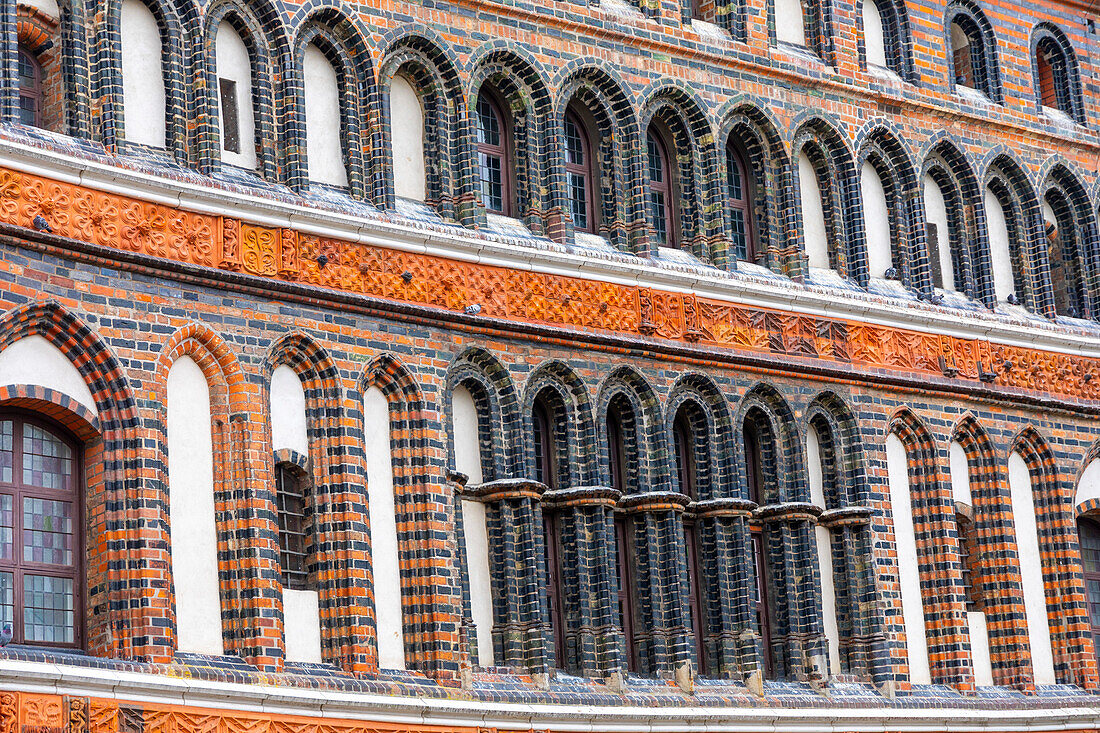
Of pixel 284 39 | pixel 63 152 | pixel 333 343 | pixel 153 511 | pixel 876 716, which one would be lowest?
pixel 876 716

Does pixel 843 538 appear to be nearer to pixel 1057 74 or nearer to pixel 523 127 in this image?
pixel 523 127

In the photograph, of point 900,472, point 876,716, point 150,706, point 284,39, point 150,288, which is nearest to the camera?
point 150,706

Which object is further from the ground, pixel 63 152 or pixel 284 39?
pixel 284 39

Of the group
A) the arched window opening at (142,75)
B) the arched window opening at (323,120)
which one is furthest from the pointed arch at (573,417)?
the arched window opening at (142,75)

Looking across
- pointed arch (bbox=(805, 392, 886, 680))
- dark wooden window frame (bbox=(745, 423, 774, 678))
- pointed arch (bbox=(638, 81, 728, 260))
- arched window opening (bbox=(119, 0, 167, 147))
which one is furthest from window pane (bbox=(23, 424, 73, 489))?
pointed arch (bbox=(805, 392, 886, 680))

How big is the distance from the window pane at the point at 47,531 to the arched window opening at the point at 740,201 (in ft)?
31.3

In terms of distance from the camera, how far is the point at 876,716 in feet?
87.2

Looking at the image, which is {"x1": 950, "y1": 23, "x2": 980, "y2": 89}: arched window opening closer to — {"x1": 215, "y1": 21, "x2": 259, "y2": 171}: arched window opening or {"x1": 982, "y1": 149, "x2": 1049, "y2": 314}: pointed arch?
{"x1": 982, "y1": 149, "x2": 1049, "y2": 314}: pointed arch

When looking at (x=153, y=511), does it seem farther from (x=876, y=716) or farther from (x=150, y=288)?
(x=876, y=716)

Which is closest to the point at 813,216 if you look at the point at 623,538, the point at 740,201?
the point at 740,201

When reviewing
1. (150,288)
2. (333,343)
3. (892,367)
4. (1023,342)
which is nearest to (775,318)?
(892,367)

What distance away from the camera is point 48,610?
21.0 meters

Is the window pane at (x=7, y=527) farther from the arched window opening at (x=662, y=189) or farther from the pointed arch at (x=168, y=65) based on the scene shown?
the arched window opening at (x=662, y=189)

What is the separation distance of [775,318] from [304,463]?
21.9 feet
